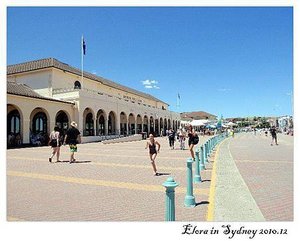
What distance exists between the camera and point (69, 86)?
111 ft

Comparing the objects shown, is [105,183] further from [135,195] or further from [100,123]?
[100,123]

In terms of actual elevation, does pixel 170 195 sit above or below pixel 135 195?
above

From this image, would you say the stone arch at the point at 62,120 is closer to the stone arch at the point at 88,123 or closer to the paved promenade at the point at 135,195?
the stone arch at the point at 88,123

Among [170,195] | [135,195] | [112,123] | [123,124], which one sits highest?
[112,123]

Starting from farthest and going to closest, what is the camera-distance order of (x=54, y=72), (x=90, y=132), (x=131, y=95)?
(x=131, y=95) → (x=90, y=132) → (x=54, y=72)

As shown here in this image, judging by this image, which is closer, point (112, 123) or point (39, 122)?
point (39, 122)

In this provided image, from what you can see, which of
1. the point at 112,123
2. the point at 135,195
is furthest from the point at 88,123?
the point at 135,195

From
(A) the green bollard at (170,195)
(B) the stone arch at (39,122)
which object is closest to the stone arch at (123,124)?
(B) the stone arch at (39,122)

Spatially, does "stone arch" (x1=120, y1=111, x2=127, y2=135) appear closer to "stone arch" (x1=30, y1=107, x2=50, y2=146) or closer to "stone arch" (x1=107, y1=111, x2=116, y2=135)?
"stone arch" (x1=107, y1=111, x2=116, y2=135)

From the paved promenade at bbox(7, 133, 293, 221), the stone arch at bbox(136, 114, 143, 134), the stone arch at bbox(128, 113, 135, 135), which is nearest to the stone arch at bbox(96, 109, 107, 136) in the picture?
the stone arch at bbox(128, 113, 135, 135)
